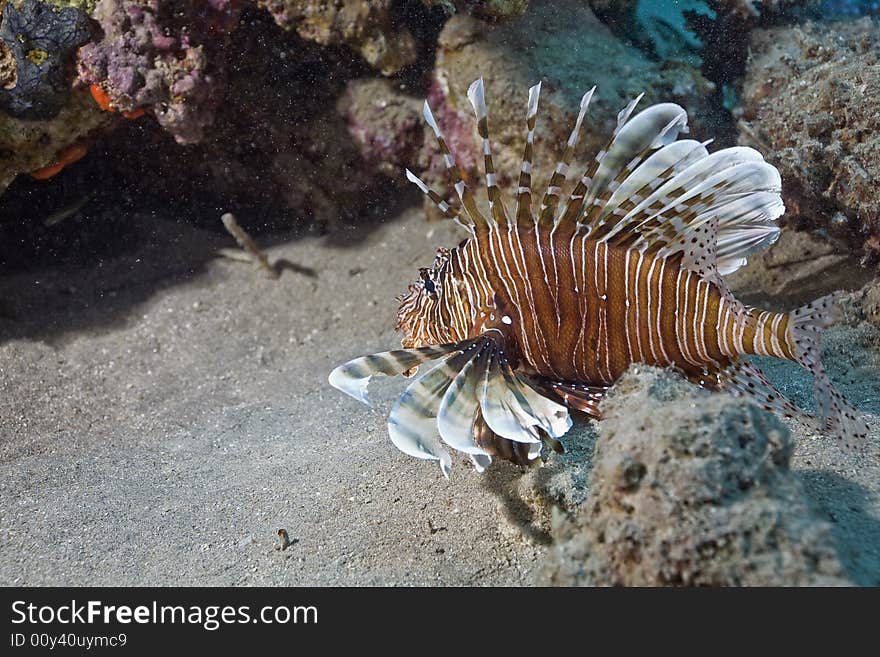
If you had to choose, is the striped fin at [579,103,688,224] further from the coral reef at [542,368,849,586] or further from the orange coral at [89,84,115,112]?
the orange coral at [89,84,115,112]

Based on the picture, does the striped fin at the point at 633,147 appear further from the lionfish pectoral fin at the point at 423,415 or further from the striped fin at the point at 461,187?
the lionfish pectoral fin at the point at 423,415

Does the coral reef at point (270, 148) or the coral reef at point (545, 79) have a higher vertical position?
the coral reef at point (545, 79)

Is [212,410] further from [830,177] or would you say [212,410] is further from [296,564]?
[830,177]

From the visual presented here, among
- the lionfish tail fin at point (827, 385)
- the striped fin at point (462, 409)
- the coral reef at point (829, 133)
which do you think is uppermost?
the coral reef at point (829, 133)

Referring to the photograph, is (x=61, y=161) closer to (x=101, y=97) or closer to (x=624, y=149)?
(x=101, y=97)

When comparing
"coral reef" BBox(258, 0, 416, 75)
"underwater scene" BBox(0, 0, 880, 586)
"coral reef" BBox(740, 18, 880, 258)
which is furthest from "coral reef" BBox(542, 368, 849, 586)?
"coral reef" BBox(258, 0, 416, 75)

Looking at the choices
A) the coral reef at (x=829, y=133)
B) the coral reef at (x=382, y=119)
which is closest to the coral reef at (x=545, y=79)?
the coral reef at (x=382, y=119)
